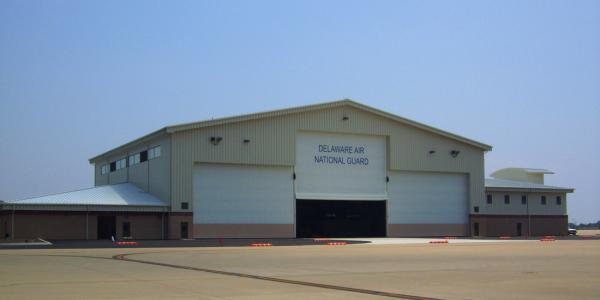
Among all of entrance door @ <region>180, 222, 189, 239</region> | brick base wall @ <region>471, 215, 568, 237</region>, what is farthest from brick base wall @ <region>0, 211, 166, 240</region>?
brick base wall @ <region>471, 215, 568, 237</region>

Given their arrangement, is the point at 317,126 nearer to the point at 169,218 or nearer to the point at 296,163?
the point at 296,163

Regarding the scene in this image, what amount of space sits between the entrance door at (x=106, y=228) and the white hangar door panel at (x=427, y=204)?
25.4 m

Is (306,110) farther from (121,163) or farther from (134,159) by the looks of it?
(121,163)

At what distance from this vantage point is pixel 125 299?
14.8 metres

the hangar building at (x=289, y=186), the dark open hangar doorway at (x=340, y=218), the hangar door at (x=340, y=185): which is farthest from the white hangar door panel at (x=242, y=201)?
the dark open hangar doorway at (x=340, y=218)

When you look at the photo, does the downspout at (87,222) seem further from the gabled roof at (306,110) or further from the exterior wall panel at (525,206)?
the exterior wall panel at (525,206)

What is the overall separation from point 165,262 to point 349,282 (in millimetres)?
10535

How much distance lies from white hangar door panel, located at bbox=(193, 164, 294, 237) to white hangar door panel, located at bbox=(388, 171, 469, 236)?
1090 centimetres

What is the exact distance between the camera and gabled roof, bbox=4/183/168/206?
2251 inches

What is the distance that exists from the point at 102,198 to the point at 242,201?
1155cm

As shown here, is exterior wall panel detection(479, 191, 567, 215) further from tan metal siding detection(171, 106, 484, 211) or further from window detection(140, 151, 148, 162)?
window detection(140, 151, 148, 162)

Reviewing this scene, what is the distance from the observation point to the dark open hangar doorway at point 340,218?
217 ft

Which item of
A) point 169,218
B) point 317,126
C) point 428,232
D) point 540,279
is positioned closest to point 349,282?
point 540,279

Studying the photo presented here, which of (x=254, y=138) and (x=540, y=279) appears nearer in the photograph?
(x=540, y=279)
